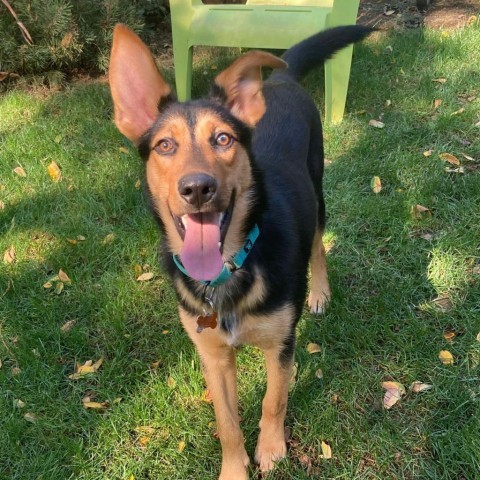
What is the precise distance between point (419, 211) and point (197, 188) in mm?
2626

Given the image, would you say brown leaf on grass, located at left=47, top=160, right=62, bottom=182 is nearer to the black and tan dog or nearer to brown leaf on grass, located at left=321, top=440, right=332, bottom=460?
the black and tan dog

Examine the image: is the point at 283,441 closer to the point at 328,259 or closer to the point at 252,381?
the point at 252,381

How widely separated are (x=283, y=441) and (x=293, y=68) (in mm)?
2347

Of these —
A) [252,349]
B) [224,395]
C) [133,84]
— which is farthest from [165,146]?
[252,349]

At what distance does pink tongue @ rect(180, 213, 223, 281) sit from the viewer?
2.15 m

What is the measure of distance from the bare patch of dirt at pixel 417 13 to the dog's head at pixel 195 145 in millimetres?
6013

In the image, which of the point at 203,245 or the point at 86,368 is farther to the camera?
the point at 86,368

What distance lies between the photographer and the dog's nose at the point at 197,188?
6.53 ft

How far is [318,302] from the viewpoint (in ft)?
11.5

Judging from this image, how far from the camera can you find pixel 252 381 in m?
3.06

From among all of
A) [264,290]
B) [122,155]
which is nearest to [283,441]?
[264,290]

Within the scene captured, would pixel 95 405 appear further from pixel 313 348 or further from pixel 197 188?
pixel 197 188

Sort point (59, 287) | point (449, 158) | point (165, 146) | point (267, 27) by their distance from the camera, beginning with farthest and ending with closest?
1. point (267, 27)
2. point (449, 158)
3. point (59, 287)
4. point (165, 146)

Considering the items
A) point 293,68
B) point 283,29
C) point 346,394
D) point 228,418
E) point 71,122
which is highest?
point 293,68
